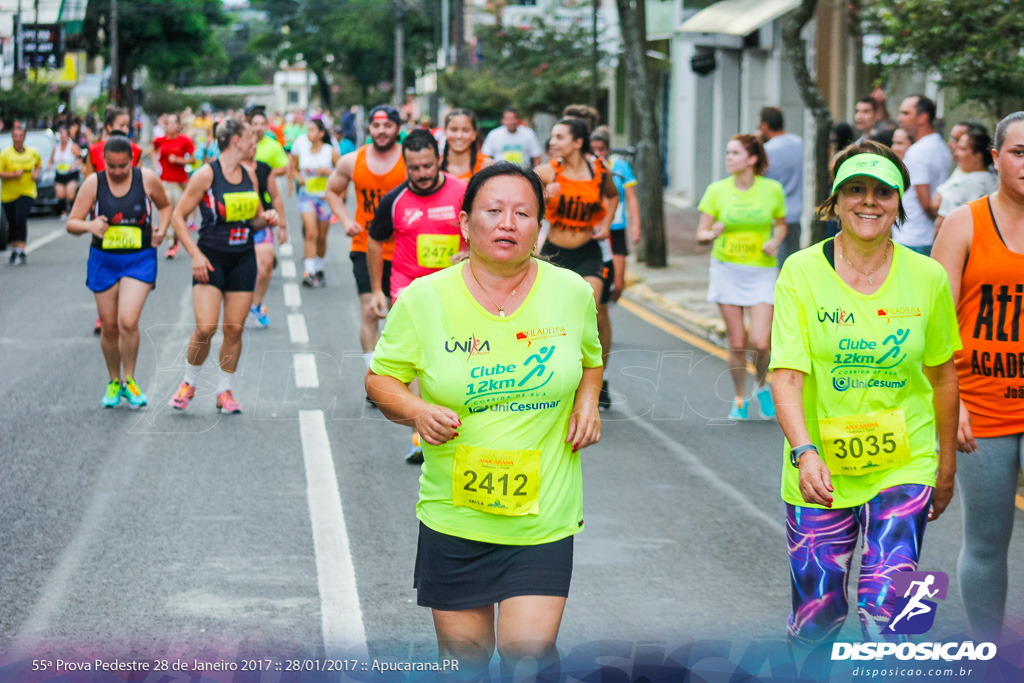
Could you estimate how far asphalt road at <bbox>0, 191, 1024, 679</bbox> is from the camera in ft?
16.8

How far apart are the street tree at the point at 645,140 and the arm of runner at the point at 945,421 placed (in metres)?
13.7

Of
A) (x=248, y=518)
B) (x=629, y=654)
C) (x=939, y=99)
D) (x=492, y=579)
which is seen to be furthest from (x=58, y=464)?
(x=939, y=99)

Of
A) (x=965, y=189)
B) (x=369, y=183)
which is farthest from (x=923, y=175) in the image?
(x=369, y=183)

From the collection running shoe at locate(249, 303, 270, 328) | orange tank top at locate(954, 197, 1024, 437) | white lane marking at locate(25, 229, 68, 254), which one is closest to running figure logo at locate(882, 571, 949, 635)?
orange tank top at locate(954, 197, 1024, 437)

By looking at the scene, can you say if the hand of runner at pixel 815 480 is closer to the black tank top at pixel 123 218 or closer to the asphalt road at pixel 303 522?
the asphalt road at pixel 303 522

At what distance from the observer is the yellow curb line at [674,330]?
1157cm

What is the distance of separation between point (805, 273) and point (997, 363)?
0.84 meters

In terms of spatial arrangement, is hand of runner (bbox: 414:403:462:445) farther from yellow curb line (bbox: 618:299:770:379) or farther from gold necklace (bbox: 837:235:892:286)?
yellow curb line (bbox: 618:299:770:379)

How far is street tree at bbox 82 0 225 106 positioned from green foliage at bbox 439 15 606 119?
40.4m

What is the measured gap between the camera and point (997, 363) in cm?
439

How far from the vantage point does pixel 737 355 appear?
8.66m

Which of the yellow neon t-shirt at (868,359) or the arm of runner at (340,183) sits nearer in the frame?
the yellow neon t-shirt at (868,359)

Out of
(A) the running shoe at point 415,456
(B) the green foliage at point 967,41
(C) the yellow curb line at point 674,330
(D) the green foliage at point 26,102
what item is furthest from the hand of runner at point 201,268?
(D) the green foliage at point 26,102

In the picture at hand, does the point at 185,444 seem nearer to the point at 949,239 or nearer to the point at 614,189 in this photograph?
the point at 614,189
